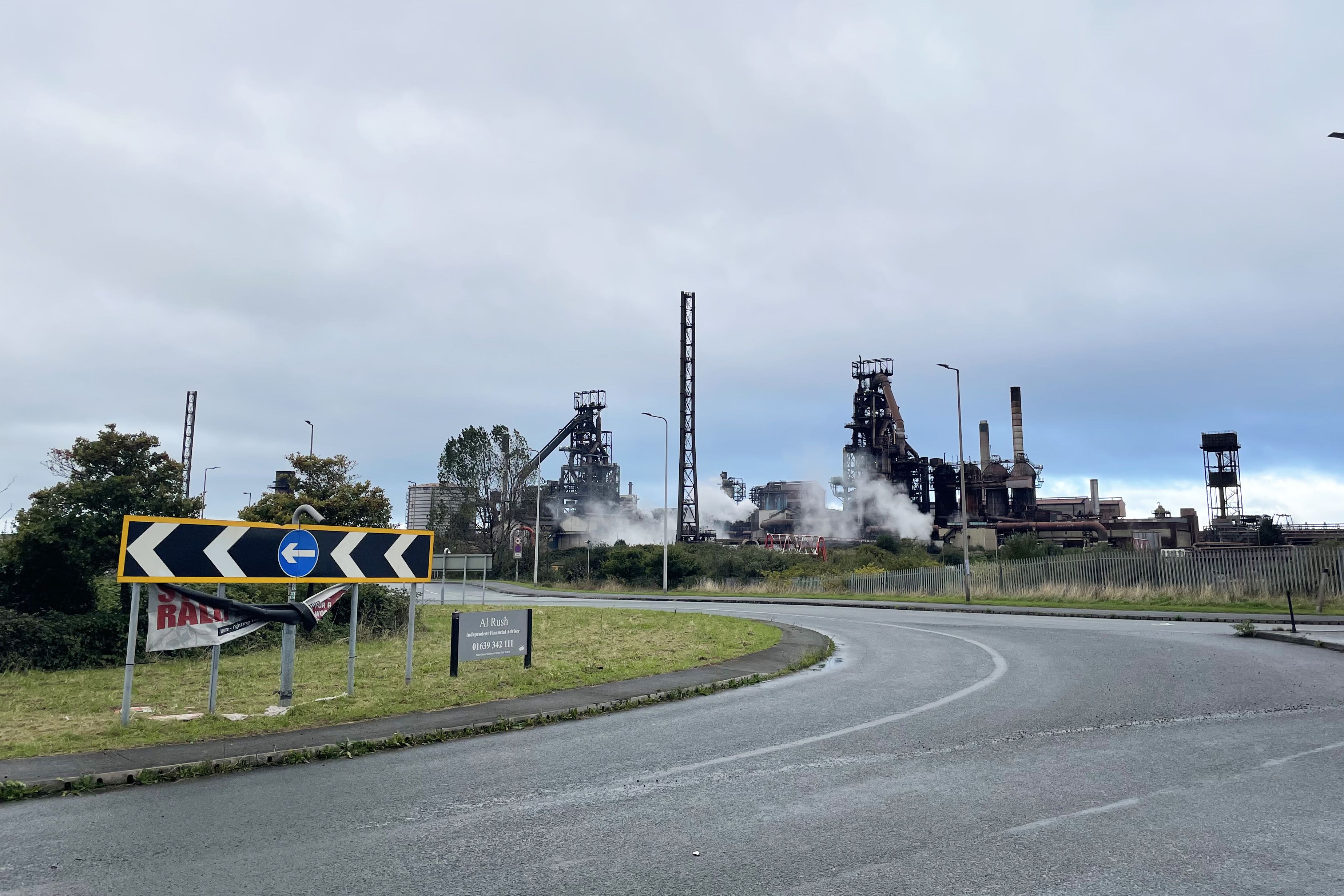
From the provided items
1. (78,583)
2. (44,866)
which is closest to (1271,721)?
(44,866)

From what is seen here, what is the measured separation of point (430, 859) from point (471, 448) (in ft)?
197

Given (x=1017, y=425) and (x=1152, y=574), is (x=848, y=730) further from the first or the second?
(x=1017, y=425)

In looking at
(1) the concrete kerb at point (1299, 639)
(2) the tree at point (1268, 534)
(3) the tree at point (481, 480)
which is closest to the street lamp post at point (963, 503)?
(1) the concrete kerb at point (1299, 639)

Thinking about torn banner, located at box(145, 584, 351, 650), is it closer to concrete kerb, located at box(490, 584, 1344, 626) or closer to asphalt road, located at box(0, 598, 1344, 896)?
asphalt road, located at box(0, 598, 1344, 896)

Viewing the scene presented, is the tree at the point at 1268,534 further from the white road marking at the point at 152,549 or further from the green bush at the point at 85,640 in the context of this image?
the white road marking at the point at 152,549

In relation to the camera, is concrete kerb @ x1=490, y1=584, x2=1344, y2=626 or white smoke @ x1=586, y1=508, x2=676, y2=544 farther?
white smoke @ x1=586, y1=508, x2=676, y2=544

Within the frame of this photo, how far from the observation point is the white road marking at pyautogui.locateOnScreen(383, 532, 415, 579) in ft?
37.3

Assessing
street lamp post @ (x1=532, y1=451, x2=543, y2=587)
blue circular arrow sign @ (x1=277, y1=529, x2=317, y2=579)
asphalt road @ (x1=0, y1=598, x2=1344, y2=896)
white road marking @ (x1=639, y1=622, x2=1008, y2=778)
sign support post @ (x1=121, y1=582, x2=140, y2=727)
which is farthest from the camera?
street lamp post @ (x1=532, y1=451, x2=543, y2=587)

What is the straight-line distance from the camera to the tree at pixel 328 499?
2405cm

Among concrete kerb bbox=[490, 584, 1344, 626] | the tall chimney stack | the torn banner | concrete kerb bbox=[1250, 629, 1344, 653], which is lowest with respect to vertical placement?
concrete kerb bbox=[490, 584, 1344, 626]

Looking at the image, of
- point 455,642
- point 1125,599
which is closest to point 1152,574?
point 1125,599

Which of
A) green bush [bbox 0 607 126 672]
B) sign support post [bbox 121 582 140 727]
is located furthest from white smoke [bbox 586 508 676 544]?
sign support post [bbox 121 582 140 727]

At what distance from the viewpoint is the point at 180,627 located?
30.3 feet

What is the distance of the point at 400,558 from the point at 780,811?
7114 millimetres
